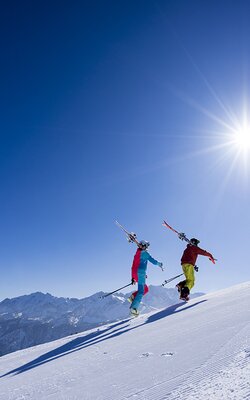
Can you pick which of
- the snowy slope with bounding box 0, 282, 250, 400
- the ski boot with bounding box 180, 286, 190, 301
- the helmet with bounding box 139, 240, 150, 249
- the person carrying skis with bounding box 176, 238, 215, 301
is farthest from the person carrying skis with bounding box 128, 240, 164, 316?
the snowy slope with bounding box 0, 282, 250, 400

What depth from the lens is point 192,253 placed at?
14344mm

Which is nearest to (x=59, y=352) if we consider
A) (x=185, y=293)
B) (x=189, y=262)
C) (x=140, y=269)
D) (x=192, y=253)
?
(x=140, y=269)

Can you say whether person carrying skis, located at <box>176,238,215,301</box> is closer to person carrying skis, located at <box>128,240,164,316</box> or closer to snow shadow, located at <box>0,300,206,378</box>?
person carrying skis, located at <box>128,240,164,316</box>

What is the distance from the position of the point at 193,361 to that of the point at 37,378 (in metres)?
2.43

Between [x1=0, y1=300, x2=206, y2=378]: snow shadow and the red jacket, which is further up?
the red jacket

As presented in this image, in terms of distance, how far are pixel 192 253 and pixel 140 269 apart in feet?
7.28

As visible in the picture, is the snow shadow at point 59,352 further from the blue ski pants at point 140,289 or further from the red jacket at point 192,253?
the red jacket at point 192,253

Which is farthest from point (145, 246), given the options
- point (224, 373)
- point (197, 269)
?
point (224, 373)

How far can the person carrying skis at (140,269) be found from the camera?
45.6ft

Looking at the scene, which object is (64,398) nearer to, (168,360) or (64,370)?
(168,360)

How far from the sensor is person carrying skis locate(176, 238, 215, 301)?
13.8 m

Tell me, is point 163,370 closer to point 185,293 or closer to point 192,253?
point 185,293

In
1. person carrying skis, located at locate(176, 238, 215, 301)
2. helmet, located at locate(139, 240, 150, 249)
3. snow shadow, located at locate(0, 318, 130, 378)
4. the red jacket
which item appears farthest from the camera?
helmet, located at locate(139, 240, 150, 249)

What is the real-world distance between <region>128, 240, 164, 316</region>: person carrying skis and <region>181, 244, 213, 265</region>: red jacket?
40.2 inches
